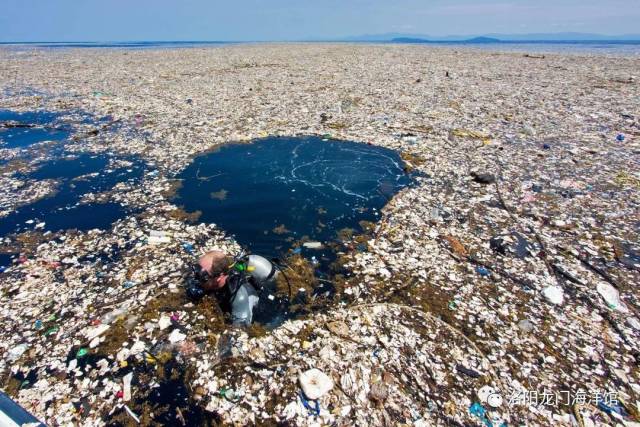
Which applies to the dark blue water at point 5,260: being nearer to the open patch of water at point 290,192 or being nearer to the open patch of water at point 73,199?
the open patch of water at point 73,199

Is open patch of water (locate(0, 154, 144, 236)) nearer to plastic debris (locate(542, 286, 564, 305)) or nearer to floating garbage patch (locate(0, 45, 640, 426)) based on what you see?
floating garbage patch (locate(0, 45, 640, 426))

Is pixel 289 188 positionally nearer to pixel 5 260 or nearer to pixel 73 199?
pixel 73 199

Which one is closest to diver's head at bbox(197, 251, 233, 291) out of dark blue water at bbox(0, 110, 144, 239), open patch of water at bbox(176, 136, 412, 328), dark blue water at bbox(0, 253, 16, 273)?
open patch of water at bbox(176, 136, 412, 328)

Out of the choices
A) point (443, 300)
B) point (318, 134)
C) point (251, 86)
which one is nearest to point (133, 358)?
point (443, 300)

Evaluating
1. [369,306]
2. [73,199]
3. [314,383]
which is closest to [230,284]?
[314,383]

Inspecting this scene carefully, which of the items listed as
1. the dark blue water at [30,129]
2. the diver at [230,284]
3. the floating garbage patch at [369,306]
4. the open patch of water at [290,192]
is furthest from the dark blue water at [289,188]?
the dark blue water at [30,129]
